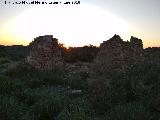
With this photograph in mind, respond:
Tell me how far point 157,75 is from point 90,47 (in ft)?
76.0

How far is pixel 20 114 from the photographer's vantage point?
30.8 ft

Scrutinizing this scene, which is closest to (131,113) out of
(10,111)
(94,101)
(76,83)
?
(94,101)

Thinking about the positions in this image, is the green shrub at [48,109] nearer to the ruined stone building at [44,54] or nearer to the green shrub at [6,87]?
the green shrub at [6,87]

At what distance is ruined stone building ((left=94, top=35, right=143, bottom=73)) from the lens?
20.2 metres

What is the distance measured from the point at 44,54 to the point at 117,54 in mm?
4526

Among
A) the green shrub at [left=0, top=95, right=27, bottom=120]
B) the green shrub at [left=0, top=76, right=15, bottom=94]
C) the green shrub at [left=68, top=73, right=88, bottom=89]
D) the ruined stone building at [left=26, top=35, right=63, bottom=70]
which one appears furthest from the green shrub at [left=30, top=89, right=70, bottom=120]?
the ruined stone building at [left=26, top=35, right=63, bottom=70]

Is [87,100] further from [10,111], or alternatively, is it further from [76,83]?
[76,83]

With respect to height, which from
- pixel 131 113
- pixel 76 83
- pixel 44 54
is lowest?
pixel 131 113

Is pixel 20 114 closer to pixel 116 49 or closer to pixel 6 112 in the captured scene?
pixel 6 112

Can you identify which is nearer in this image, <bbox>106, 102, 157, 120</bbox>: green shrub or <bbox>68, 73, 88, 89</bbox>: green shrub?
<bbox>106, 102, 157, 120</bbox>: green shrub

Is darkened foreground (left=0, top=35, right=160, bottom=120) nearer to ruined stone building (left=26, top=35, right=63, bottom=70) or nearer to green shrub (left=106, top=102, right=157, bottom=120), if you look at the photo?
green shrub (left=106, top=102, right=157, bottom=120)

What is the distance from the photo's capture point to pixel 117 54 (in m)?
20.6

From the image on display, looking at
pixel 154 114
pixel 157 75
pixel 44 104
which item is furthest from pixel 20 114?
pixel 157 75

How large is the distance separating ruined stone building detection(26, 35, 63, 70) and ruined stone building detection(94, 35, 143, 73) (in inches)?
102
